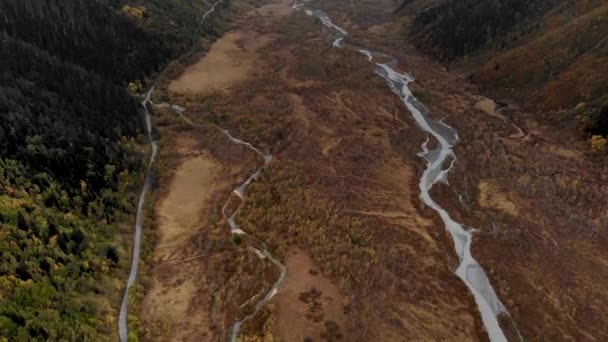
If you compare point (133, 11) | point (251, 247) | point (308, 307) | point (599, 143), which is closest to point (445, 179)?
point (599, 143)

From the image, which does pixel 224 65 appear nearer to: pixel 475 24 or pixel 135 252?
pixel 475 24

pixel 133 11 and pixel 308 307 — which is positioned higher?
pixel 133 11

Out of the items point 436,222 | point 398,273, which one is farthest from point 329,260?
point 436,222

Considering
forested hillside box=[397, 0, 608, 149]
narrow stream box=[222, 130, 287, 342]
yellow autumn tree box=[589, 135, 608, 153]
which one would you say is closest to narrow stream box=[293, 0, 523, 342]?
forested hillside box=[397, 0, 608, 149]

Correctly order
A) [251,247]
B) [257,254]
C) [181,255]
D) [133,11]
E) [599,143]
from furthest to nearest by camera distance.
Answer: [133,11], [599,143], [251,247], [181,255], [257,254]

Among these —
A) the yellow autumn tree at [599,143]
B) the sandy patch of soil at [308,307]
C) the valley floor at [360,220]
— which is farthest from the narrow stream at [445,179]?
the yellow autumn tree at [599,143]

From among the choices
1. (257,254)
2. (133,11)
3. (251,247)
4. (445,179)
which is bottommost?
(251,247)

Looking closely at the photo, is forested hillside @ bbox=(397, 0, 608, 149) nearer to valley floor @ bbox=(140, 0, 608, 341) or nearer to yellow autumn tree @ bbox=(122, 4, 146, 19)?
valley floor @ bbox=(140, 0, 608, 341)
